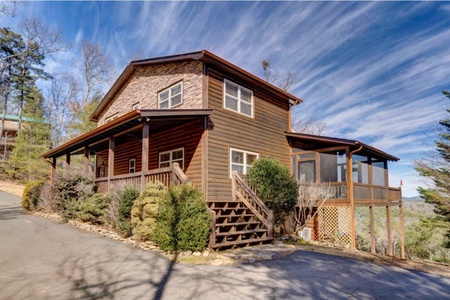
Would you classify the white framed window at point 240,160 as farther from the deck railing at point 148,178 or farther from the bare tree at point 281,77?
the bare tree at point 281,77

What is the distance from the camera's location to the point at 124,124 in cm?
954

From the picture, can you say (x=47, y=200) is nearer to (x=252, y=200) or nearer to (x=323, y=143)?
(x=252, y=200)

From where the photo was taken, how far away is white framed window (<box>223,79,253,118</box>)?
1134 centimetres

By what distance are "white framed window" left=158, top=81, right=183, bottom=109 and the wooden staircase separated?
4.22 meters

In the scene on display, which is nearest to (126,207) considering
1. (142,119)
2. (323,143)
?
(142,119)

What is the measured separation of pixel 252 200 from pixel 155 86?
7.29m

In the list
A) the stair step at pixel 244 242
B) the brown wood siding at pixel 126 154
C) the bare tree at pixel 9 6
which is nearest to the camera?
the stair step at pixel 244 242

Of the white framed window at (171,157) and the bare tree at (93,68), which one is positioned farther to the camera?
the bare tree at (93,68)

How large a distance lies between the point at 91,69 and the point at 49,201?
73.8ft

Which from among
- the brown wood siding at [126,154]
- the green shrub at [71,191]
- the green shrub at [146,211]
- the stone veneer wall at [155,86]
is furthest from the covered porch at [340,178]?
the green shrub at [71,191]

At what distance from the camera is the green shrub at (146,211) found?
6902 mm

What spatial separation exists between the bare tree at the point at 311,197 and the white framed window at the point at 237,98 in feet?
13.1

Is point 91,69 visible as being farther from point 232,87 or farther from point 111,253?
point 111,253

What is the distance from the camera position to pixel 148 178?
9.08m
